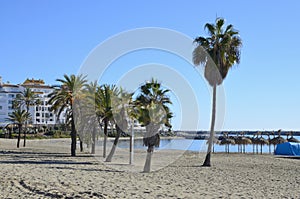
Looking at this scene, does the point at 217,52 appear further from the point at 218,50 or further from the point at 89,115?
the point at 89,115

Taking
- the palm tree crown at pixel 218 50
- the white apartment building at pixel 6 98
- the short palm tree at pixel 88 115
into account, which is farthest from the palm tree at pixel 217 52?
the white apartment building at pixel 6 98

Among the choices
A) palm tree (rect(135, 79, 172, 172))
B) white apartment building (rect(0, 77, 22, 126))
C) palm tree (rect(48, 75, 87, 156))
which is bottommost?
palm tree (rect(135, 79, 172, 172))

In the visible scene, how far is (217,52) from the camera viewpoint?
24828mm

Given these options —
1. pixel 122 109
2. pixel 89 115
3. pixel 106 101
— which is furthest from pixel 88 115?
pixel 122 109

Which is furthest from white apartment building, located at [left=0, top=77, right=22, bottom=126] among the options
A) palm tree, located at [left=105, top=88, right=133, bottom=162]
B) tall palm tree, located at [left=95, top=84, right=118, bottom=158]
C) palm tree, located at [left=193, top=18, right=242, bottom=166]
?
palm tree, located at [left=193, top=18, right=242, bottom=166]

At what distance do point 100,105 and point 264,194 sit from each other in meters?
19.2

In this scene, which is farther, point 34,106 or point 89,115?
point 34,106

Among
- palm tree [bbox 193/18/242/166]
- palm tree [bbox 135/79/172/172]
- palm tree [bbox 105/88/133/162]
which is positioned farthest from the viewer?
palm tree [bbox 105/88/133/162]

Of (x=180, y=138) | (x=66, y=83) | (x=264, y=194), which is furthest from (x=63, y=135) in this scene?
(x=264, y=194)

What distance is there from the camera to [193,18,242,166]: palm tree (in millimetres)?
24766

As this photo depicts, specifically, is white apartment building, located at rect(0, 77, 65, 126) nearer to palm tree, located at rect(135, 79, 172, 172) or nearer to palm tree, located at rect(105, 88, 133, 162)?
palm tree, located at rect(105, 88, 133, 162)

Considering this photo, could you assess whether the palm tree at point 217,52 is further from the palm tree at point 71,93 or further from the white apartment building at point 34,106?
the white apartment building at point 34,106

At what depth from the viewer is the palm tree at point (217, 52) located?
81.3ft

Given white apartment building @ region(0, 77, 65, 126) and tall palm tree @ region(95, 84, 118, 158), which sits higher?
white apartment building @ region(0, 77, 65, 126)
